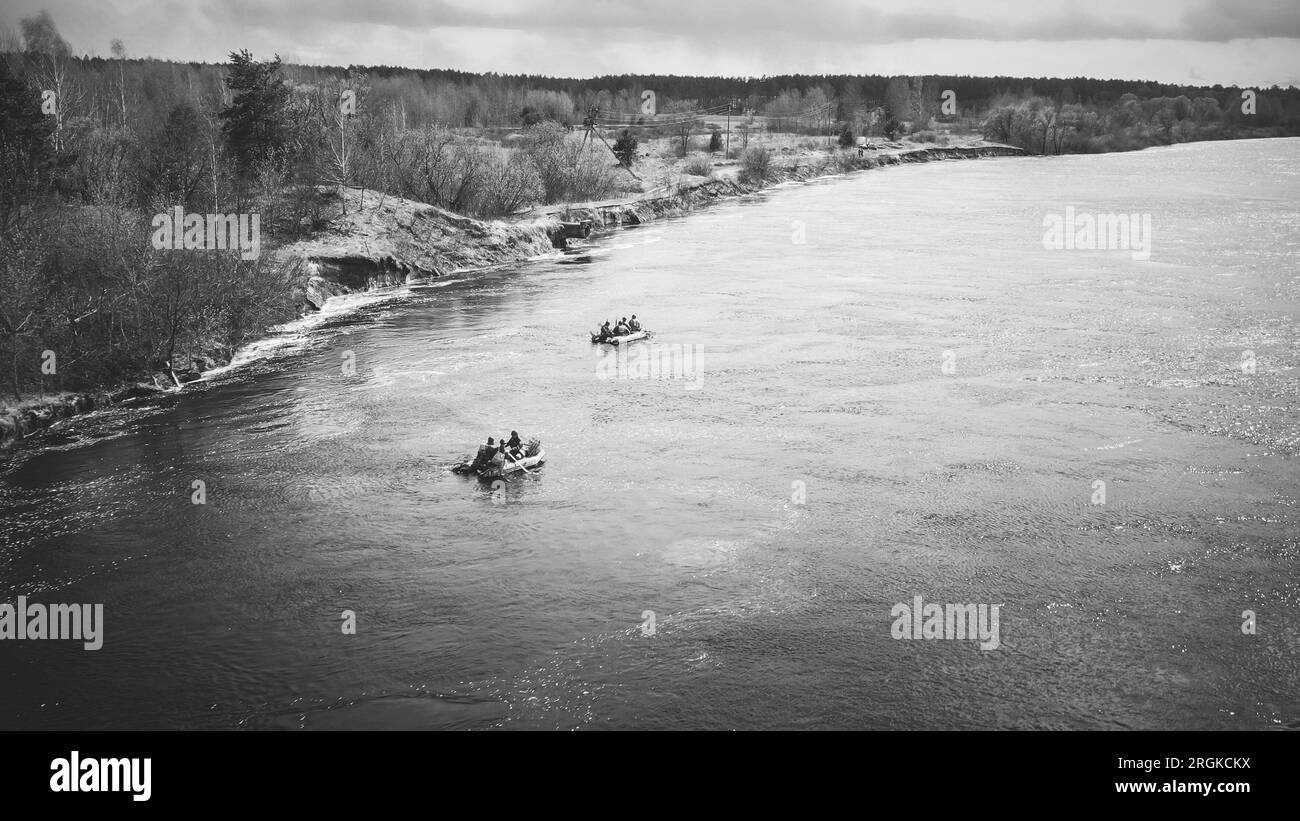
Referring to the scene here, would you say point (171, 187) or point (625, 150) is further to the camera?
point (625, 150)

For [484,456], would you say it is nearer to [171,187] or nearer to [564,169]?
[171,187]

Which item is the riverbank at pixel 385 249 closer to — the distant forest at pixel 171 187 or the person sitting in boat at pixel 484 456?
the distant forest at pixel 171 187

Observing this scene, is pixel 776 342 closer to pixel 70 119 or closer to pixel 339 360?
pixel 339 360

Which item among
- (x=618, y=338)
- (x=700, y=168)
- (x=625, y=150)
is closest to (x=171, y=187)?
(x=618, y=338)

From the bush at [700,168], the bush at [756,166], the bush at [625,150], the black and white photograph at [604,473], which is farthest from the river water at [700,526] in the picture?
the bush at [756,166]
